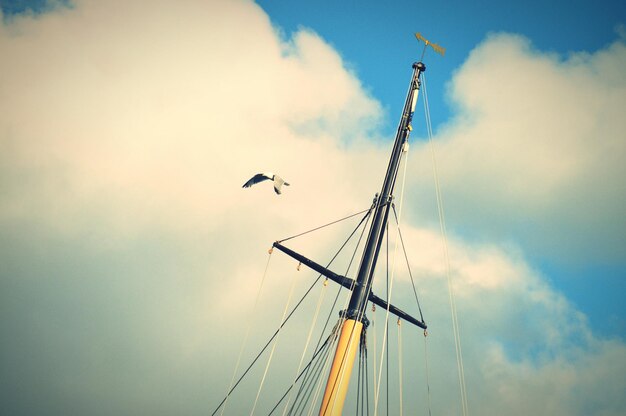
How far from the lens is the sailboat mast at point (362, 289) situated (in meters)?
8.88

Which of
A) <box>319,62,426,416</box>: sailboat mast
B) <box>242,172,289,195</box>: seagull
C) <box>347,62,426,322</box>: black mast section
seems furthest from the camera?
<box>242,172,289,195</box>: seagull

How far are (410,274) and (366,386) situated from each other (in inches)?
179

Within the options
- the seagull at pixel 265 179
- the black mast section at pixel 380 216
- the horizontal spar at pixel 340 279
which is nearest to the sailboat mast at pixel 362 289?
the black mast section at pixel 380 216

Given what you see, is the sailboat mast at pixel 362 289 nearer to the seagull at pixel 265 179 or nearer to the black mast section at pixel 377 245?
the black mast section at pixel 377 245

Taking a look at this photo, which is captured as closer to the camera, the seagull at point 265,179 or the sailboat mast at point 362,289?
the sailboat mast at point 362,289

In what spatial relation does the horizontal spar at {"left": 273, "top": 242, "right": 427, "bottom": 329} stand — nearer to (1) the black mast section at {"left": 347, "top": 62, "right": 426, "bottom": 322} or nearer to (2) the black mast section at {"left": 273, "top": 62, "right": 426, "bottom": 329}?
(2) the black mast section at {"left": 273, "top": 62, "right": 426, "bottom": 329}

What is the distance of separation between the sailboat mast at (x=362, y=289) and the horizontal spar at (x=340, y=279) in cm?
97

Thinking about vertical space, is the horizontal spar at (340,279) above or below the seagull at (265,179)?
below

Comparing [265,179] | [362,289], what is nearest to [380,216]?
[362,289]

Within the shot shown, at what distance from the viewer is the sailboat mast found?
8883 mm

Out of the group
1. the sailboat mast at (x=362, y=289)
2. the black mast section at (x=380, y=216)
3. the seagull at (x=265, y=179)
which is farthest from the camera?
the seagull at (x=265, y=179)

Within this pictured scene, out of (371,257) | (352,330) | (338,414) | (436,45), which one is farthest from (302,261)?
(436,45)

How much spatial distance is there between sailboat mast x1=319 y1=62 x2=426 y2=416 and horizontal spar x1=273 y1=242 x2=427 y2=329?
0.97 m

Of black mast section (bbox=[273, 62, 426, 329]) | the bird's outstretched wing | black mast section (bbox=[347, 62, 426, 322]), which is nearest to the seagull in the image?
the bird's outstretched wing
